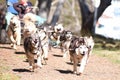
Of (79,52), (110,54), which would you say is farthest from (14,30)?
(79,52)

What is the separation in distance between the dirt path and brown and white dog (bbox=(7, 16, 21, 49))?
0.33 meters

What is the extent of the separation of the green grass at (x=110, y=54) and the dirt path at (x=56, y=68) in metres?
0.34

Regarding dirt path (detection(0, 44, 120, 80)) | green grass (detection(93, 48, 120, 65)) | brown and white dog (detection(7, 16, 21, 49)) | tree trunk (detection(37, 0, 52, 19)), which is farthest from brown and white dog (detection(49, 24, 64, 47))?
tree trunk (detection(37, 0, 52, 19))

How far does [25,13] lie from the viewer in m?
20.8

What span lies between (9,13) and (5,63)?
446 centimetres

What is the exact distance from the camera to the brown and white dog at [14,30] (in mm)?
19797

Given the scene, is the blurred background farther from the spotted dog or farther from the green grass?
the spotted dog

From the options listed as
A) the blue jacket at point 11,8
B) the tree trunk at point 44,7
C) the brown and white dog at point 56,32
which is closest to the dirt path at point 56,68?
the brown and white dog at point 56,32

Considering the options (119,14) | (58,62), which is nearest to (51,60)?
(58,62)

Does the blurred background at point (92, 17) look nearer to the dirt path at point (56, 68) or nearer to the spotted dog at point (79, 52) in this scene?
the dirt path at point (56, 68)

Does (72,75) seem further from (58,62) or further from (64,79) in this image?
(58,62)

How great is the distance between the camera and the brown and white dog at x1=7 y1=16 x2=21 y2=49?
19.8 meters

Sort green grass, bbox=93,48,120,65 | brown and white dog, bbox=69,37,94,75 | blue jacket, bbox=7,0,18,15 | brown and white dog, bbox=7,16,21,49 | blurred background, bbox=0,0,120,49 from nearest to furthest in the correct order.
Result: brown and white dog, bbox=69,37,94,75 < brown and white dog, bbox=7,16,21,49 < green grass, bbox=93,48,120,65 < blue jacket, bbox=7,0,18,15 < blurred background, bbox=0,0,120,49

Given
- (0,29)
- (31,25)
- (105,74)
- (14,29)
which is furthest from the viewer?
(0,29)
